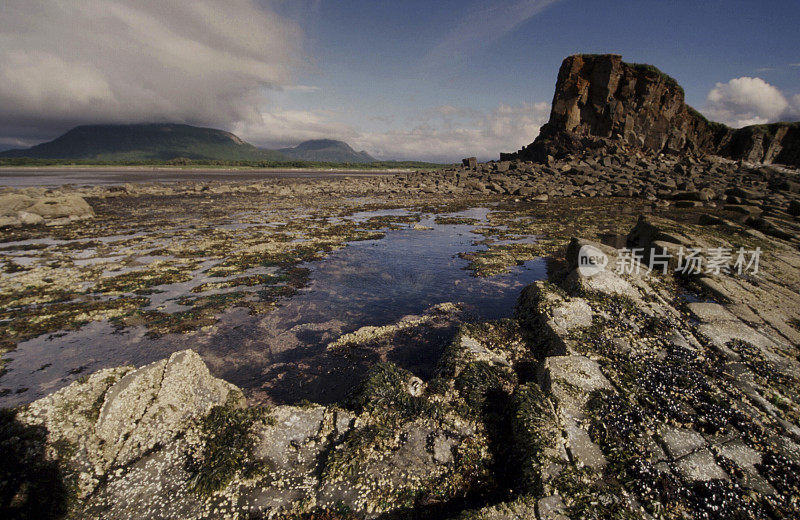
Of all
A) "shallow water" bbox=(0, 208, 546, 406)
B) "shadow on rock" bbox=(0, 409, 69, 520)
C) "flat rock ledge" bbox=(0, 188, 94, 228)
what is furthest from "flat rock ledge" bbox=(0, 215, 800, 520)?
"flat rock ledge" bbox=(0, 188, 94, 228)

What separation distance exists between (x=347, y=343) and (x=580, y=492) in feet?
19.8

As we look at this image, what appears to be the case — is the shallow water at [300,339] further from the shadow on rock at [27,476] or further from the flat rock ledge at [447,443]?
the shadow on rock at [27,476]

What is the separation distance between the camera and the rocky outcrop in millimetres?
23312

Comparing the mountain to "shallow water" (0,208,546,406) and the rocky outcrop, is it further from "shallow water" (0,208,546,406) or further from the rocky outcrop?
the rocky outcrop

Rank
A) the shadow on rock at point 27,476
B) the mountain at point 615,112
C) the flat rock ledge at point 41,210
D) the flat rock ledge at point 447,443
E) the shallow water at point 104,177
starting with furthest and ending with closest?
1. the mountain at point 615,112
2. the shallow water at point 104,177
3. the flat rock ledge at point 41,210
4. the flat rock ledge at point 447,443
5. the shadow on rock at point 27,476

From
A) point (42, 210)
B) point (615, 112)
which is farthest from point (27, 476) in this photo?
point (615, 112)

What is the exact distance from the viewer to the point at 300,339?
29.6ft

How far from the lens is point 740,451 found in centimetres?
488

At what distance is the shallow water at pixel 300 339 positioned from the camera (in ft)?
23.8

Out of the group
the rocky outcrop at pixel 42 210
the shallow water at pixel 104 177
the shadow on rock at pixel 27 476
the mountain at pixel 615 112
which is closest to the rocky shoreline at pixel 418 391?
the shadow on rock at pixel 27 476

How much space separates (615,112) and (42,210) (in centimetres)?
8926

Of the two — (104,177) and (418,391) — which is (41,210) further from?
(104,177)

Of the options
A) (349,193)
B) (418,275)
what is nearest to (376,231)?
(418,275)

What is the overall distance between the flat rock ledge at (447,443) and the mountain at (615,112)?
7260 centimetres
